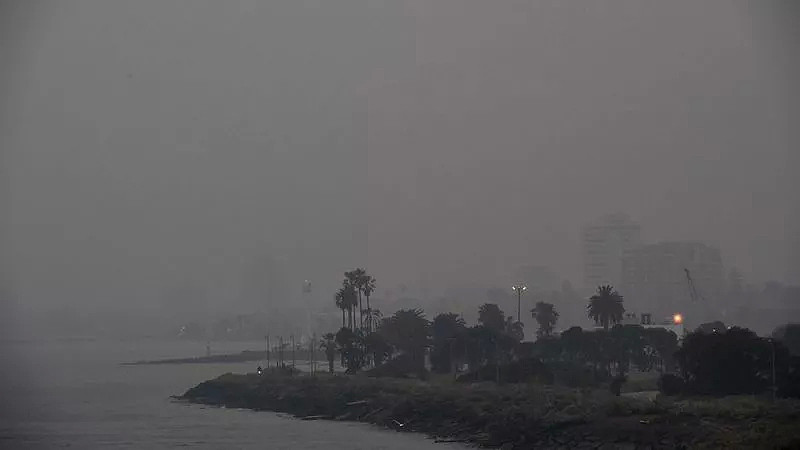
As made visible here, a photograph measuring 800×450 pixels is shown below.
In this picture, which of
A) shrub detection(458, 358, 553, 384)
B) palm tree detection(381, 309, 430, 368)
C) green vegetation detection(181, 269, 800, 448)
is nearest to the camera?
green vegetation detection(181, 269, 800, 448)

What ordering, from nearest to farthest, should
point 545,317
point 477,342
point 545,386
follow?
point 545,386, point 477,342, point 545,317

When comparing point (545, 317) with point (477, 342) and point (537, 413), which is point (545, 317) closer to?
point (477, 342)

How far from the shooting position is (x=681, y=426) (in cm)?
5931

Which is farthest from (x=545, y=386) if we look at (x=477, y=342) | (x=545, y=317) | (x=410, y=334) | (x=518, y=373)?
(x=545, y=317)

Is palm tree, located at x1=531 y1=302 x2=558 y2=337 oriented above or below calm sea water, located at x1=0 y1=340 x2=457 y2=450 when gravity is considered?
above

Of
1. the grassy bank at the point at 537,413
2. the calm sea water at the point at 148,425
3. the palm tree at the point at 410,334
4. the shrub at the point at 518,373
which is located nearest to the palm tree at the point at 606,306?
the palm tree at the point at 410,334

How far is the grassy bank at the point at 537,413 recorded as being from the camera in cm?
5812

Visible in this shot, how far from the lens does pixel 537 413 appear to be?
226ft

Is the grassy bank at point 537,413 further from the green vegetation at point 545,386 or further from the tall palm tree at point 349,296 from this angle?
the tall palm tree at point 349,296

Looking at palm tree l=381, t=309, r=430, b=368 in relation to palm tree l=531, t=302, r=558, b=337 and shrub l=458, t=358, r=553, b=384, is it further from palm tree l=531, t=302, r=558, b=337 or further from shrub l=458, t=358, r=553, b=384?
shrub l=458, t=358, r=553, b=384

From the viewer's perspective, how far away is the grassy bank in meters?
58.1

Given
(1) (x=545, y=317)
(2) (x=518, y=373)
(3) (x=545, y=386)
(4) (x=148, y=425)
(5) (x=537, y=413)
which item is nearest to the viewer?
(5) (x=537, y=413)

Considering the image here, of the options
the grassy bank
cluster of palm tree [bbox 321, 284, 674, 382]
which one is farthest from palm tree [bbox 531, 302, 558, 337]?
the grassy bank

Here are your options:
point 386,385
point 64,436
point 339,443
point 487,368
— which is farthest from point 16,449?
point 487,368
